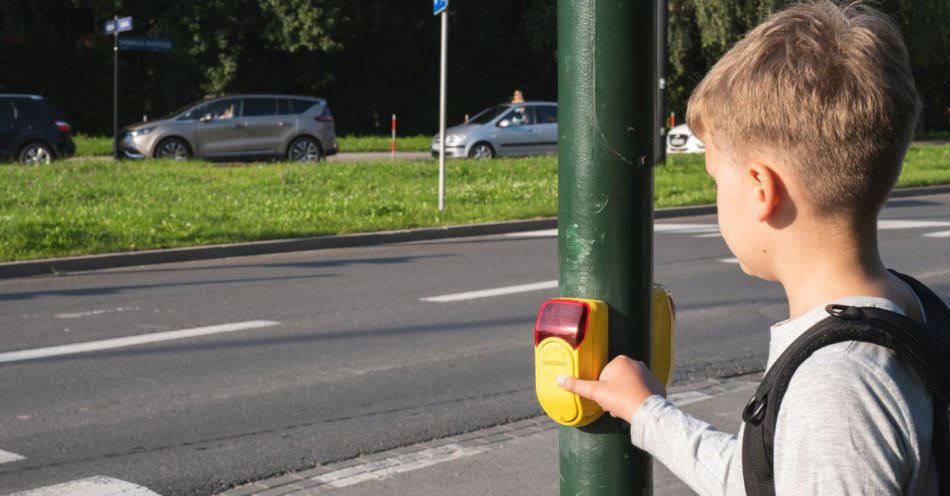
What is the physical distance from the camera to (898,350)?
1354 mm

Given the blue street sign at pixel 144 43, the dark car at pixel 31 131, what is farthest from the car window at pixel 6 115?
the blue street sign at pixel 144 43

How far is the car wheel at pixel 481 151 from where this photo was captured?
2800 centimetres

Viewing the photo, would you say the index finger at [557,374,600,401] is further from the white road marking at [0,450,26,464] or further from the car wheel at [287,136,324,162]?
the car wheel at [287,136,324,162]

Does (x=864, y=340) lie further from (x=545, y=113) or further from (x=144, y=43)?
(x=545, y=113)

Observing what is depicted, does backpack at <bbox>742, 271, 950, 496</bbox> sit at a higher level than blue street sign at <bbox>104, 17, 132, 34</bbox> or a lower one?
lower

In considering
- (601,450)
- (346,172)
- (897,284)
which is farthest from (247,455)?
(346,172)

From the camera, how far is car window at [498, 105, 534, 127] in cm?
2859

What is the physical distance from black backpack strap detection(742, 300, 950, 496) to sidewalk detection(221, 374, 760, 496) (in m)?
3.49

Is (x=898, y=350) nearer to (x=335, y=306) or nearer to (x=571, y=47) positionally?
(x=571, y=47)

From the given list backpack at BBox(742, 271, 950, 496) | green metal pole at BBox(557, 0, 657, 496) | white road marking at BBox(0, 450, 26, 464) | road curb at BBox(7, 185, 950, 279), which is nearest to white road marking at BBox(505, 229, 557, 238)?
road curb at BBox(7, 185, 950, 279)

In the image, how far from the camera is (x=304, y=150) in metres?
26.8

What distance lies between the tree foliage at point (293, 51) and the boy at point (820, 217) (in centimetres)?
3106

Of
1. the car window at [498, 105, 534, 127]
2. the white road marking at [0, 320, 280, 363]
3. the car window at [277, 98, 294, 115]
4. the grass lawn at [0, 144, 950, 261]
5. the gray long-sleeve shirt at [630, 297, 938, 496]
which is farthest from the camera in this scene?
the car window at [498, 105, 534, 127]

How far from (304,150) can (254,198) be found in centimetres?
941
